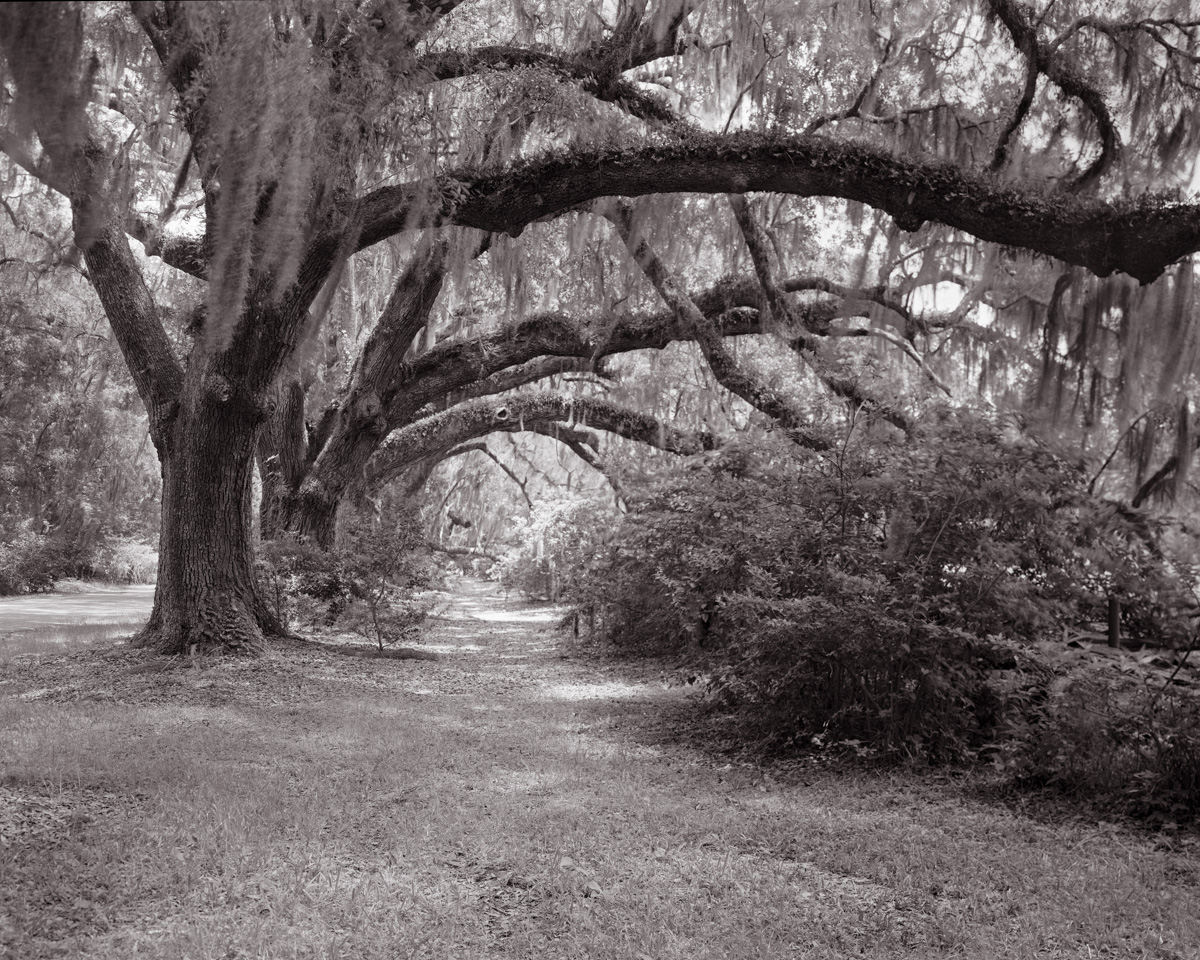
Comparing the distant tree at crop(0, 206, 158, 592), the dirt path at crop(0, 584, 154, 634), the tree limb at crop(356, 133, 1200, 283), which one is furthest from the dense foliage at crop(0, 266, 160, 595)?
the tree limb at crop(356, 133, 1200, 283)

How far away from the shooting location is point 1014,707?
18.1 feet

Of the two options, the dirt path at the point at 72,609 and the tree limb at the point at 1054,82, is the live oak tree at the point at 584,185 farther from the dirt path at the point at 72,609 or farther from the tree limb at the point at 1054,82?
the dirt path at the point at 72,609

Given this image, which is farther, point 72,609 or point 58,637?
point 72,609

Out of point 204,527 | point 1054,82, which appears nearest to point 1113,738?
point 1054,82

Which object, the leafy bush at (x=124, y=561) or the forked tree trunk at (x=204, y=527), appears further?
the leafy bush at (x=124, y=561)

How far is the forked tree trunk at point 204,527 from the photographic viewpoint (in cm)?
892

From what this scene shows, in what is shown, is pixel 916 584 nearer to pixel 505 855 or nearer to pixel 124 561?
pixel 505 855

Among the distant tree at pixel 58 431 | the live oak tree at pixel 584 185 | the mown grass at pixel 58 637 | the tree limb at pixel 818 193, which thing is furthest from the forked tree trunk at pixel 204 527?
the distant tree at pixel 58 431

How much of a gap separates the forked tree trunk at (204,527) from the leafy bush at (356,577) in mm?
1723

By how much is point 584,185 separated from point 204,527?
468 centimetres

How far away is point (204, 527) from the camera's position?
9016 mm

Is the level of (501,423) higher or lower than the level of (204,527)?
higher

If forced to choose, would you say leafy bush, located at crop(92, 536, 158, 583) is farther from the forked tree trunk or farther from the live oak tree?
the forked tree trunk

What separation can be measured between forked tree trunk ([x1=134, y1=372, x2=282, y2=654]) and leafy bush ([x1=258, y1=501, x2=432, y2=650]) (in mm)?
1723
